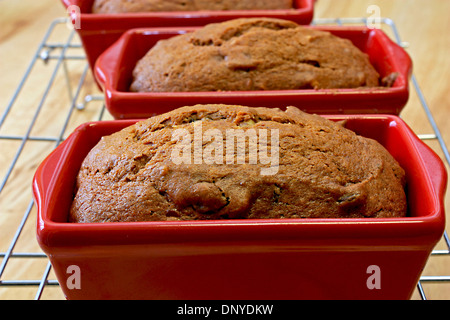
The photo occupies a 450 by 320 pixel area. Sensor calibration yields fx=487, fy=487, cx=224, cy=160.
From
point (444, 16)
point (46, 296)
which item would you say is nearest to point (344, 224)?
point (46, 296)

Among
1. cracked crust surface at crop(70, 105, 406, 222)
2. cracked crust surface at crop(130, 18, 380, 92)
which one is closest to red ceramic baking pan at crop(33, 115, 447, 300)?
cracked crust surface at crop(70, 105, 406, 222)

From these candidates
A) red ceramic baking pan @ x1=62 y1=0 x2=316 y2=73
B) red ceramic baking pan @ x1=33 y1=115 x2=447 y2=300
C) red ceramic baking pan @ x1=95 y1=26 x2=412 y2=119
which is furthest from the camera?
red ceramic baking pan @ x1=62 y1=0 x2=316 y2=73

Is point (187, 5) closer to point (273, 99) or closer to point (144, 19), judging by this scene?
point (144, 19)

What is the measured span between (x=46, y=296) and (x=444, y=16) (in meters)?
2.00

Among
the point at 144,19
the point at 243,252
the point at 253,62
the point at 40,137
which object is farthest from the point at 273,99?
the point at 40,137

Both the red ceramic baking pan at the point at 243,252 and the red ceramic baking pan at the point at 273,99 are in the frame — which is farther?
the red ceramic baking pan at the point at 273,99

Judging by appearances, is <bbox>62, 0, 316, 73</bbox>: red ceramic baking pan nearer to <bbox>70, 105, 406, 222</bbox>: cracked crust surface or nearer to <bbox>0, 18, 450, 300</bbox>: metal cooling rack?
<bbox>0, 18, 450, 300</bbox>: metal cooling rack

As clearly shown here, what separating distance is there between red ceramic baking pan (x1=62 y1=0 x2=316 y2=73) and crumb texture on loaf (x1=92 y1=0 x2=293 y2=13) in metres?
0.06

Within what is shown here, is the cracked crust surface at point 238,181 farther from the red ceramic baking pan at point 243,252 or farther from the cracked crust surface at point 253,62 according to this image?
the cracked crust surface at point 253,62

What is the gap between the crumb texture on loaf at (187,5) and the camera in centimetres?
151

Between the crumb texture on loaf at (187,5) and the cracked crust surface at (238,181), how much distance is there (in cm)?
71

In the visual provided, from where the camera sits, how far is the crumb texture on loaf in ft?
4.97

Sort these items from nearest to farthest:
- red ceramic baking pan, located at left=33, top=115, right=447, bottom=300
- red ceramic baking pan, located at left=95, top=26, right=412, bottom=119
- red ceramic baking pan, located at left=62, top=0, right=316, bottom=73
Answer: red ceramic baking pan, located at left=33, top=115, right=447, bottom=300
red ceramic baking pan, located at left=95, top=26, right=412, bottom=119
red ceramic baking pan, located at left=62, top=0, right=316, bottom=73

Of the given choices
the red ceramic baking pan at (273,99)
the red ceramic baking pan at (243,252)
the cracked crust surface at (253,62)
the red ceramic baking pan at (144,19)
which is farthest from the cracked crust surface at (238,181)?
the red ceramic baking pan at (144,19)
